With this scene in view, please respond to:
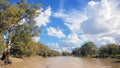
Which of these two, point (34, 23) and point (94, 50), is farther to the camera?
point (94, 50)

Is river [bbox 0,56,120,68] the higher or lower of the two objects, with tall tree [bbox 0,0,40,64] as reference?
lower

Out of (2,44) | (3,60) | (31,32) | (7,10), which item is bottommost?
→ (3,60)

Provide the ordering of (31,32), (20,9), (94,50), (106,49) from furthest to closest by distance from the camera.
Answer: (94,50) < (106,49) < (31,32) < (20,9)

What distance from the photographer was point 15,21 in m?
42.9

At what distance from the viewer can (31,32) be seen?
4706cm

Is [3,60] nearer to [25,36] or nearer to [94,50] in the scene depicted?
[25,36]

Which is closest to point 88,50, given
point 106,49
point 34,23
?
point 106,49

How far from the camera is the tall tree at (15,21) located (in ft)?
136

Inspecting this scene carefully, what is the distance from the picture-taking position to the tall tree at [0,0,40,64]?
41438 mm

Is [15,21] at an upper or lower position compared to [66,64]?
upper

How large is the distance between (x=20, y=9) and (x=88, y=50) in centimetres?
15573

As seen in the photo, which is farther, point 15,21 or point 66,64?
point 66,64

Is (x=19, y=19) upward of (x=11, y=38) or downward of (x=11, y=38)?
upward

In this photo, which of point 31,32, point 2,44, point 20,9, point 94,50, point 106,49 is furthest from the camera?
point 94,50
